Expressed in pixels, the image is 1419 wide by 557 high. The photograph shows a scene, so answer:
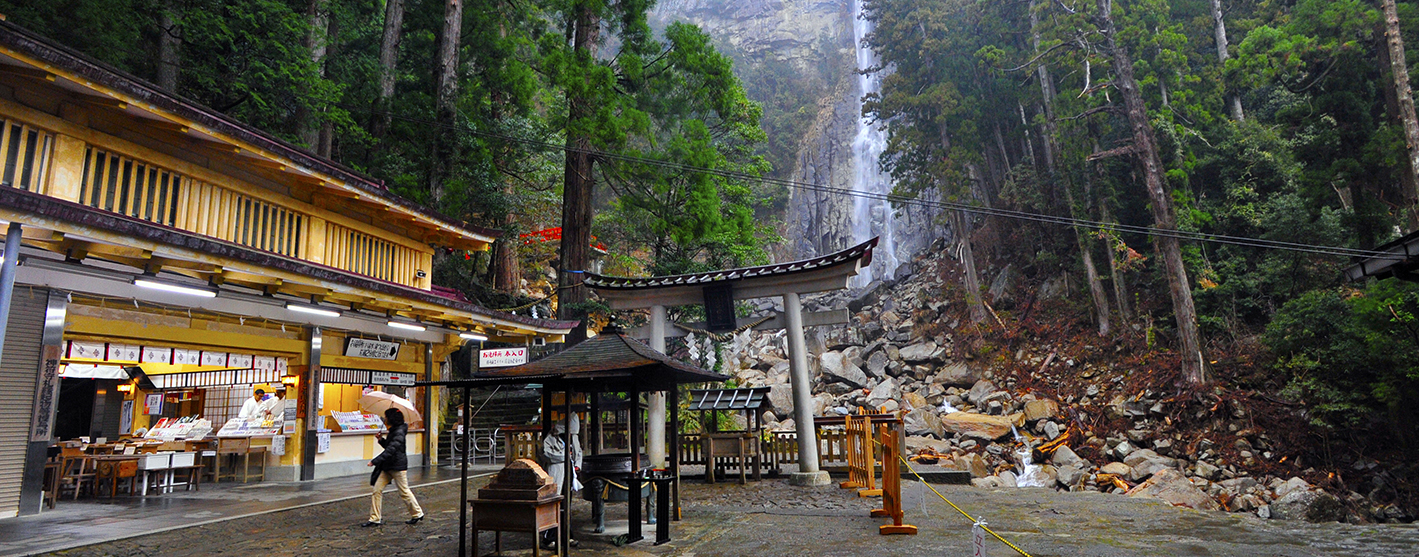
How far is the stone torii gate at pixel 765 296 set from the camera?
12.7 meters

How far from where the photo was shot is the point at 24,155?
781 centimetres

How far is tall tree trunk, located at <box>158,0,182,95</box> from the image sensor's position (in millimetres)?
13727

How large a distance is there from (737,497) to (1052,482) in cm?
998

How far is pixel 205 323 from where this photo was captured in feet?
34.7

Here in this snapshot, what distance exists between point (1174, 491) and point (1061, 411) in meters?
7.83

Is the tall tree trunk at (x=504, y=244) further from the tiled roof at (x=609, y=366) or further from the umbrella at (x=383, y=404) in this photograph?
the tiled roof at (x=609, y=366)

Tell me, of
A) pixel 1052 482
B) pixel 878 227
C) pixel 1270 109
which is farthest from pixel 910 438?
pixel 878 227

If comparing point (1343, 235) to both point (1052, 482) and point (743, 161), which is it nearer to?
point (1052, 482)

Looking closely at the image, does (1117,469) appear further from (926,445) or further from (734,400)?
(734,400)

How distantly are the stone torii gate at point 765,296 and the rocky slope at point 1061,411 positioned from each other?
5.17 meters

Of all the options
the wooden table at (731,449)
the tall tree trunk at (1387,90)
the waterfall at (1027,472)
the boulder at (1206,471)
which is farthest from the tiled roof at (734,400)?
the tall tree trunk at (1387,90)

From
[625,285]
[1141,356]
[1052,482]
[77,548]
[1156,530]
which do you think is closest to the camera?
[77,548]

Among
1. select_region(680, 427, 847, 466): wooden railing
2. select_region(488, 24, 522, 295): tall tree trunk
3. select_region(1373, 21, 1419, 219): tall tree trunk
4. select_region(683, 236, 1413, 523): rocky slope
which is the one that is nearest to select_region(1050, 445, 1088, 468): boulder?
select_region(683, 236, 1413, 523): rocky slope

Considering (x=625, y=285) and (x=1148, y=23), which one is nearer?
(x=625, y=285)
